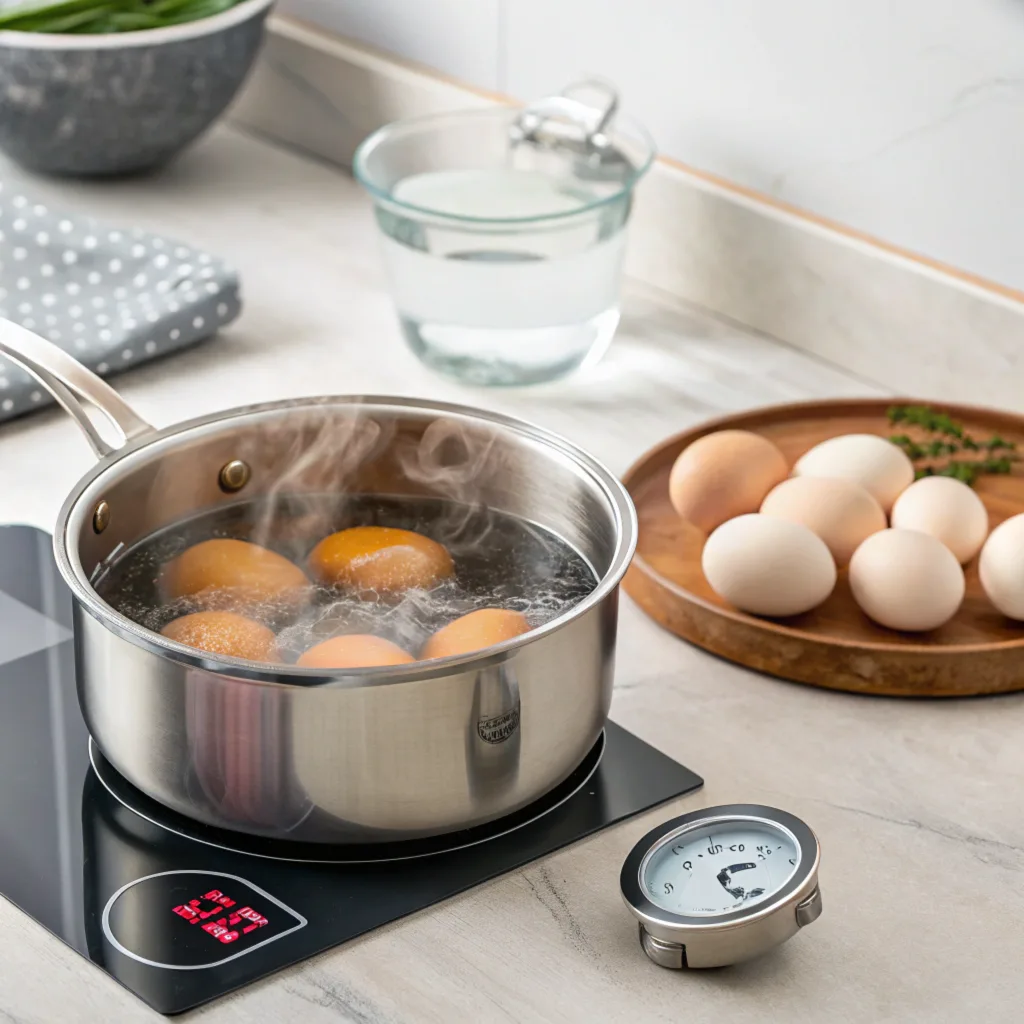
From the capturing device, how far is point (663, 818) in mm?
834

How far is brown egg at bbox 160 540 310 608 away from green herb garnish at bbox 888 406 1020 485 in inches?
18.8

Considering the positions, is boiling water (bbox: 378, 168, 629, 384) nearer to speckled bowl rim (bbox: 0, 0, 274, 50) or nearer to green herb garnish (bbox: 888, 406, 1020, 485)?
green herb garnish (bbox: 888, 406, 1020, 485)

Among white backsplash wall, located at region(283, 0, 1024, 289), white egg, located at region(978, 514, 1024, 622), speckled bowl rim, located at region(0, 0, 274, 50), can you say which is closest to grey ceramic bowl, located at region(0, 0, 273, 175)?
speckled bowl rim, located at region(0, 0, 274, 50)

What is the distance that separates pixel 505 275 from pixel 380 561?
15.9 inches

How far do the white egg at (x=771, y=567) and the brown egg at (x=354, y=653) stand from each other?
0.79 feet

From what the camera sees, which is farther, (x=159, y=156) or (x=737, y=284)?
(x=159, y=156)

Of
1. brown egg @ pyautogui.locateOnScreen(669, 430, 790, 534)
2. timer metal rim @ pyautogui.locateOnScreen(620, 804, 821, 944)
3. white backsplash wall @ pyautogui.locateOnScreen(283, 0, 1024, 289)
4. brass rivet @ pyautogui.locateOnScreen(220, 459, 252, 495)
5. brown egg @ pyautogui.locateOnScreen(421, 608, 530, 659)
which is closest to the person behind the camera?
timer metal rim @ pyautogui.locateOnScreen(620, 804, 821, 944)

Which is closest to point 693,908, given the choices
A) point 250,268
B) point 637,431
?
point 637,431

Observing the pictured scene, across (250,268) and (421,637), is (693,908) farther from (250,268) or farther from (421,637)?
(250,268)

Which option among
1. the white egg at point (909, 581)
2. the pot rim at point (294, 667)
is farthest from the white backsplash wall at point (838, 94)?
the pot rim at point (294, 667)

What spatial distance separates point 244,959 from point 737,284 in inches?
34.7

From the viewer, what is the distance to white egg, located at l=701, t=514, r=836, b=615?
3.08 ft

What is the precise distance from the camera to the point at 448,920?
76cm

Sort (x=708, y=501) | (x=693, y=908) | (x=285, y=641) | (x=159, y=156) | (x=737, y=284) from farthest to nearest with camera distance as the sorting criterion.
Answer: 1. (x=159, y=156)
2. (x=737, y=284)
3. (x=708, y=501)
4. (x=285, y=641)
5. (x=693, y=908)
